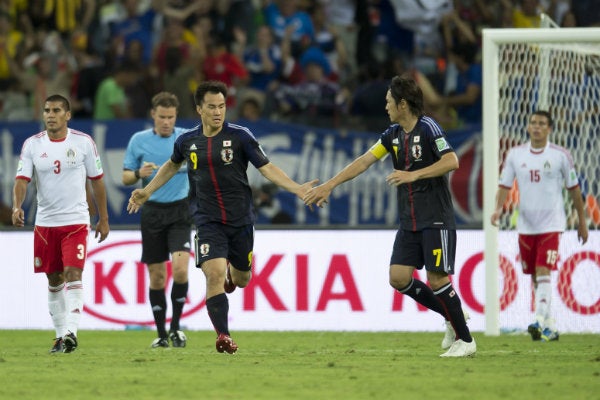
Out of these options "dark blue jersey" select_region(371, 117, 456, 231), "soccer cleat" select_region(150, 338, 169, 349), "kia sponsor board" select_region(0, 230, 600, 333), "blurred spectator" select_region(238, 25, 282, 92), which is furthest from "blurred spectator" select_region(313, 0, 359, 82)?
"dark blue jersey" select_region(371, 117, 456, 231)

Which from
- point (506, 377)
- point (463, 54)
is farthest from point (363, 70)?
point (506, 377)

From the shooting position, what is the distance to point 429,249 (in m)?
9.78

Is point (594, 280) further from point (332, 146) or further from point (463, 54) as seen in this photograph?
point (463, 54)

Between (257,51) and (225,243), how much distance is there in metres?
9.39

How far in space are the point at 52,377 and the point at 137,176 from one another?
146 inches

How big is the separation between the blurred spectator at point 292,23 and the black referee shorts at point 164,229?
7.33 m

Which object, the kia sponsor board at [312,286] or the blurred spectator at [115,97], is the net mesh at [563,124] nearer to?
the kia sponsor board at [312,286]

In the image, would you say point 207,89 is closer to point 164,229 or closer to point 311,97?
point 164,229

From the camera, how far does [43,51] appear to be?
19.5 metres

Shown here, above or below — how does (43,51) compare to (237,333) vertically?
above

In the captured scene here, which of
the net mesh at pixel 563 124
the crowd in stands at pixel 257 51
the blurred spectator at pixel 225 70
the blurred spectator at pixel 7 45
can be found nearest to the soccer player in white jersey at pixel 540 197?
the net mesh at pixel 563 124

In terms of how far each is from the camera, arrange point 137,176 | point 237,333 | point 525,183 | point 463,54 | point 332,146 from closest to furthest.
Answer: point 137,176
point 525,183
point 237,333
point 332,146
point 463,54

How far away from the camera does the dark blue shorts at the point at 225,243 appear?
9.94 meters

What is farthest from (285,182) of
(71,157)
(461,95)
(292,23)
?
(292,23)
